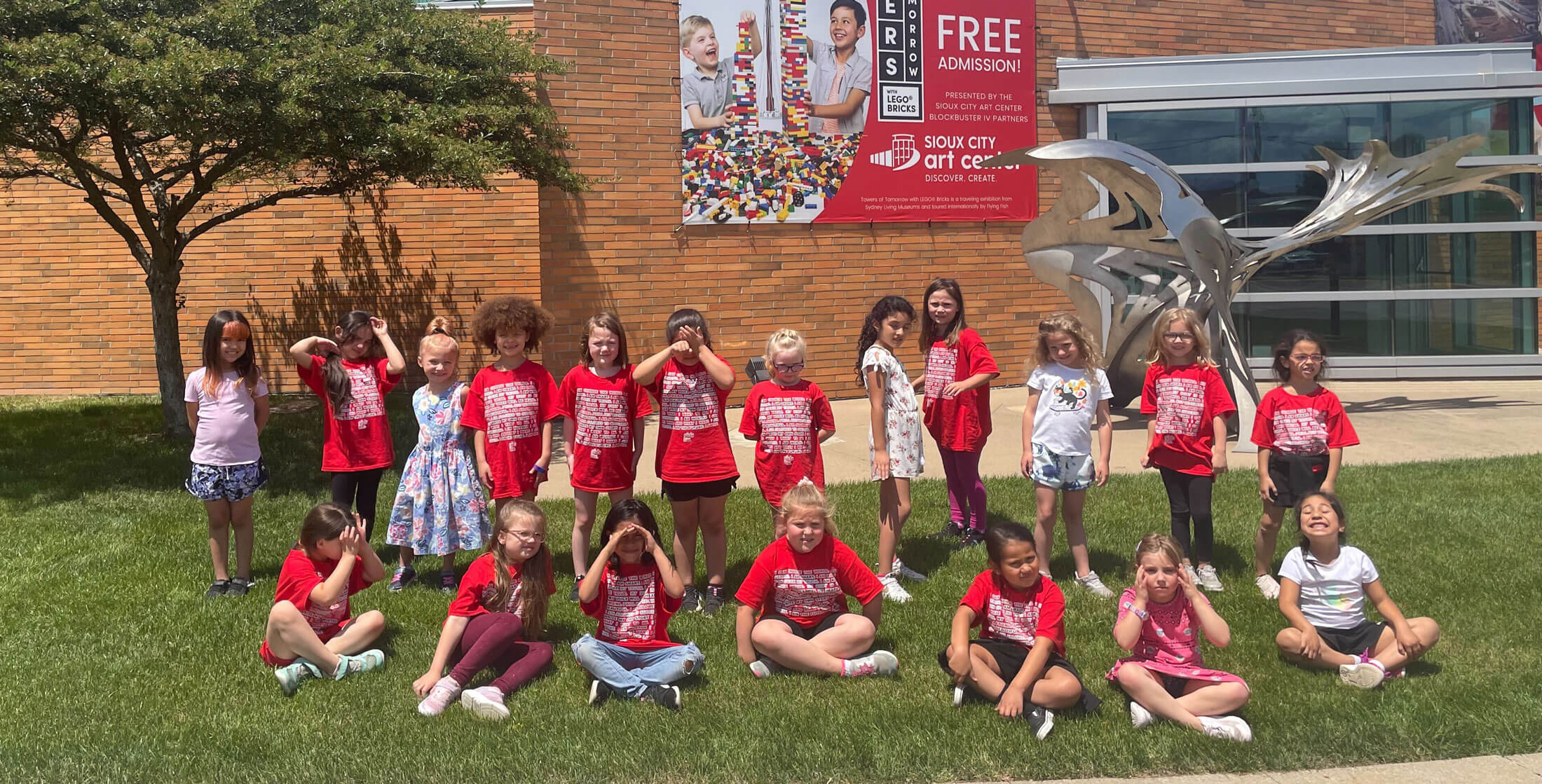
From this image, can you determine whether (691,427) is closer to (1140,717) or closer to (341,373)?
(341,373)

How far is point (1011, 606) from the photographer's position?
441 centimetres

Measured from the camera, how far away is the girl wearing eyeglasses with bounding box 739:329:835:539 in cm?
548

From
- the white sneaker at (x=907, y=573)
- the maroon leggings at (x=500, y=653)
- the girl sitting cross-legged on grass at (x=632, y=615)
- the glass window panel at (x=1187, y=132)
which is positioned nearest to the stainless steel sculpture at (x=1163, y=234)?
the glass window panel at (x=1187, y=132)

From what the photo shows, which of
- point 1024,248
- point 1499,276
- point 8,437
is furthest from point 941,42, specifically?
point 8,437

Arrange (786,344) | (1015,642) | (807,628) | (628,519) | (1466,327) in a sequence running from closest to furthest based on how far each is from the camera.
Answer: (1015,642) < (628,519) < (807,628) < (786,344) < (1466,327)

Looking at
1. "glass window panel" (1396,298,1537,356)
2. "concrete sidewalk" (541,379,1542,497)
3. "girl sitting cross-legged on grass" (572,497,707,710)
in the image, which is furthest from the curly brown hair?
"glass window panel" (1396,298,1537,356)

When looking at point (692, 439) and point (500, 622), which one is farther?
point (692, 439)

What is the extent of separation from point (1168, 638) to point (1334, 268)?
11.6 m

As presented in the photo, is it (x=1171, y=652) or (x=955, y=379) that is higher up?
(x=955, y=379)

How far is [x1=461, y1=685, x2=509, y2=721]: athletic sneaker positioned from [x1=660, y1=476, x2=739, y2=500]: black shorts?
1.39 meters

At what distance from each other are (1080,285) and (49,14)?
26.4ft

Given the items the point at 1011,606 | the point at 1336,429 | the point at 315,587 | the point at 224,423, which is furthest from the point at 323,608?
the point at 1336,429

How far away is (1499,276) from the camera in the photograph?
1449 centimetres

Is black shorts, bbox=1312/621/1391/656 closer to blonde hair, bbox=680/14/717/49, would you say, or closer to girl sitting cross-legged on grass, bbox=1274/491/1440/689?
girl sitting cross-legged on grass, bbox=1274/491/1440/689
